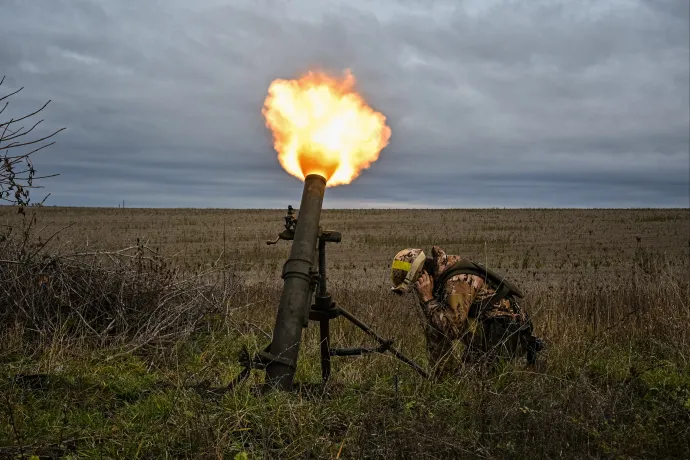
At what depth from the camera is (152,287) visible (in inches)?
304

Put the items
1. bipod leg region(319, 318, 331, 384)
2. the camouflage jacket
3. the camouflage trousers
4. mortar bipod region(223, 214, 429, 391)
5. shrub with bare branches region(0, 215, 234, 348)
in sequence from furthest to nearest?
shrub with bare branches region(0, 215, 234, 348) → the camouflage trousers → the camouflage jacket → bipod leg region(319, 318, 331, 384) → mortar bipod region(223, 214, 429, 391)

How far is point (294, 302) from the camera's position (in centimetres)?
457

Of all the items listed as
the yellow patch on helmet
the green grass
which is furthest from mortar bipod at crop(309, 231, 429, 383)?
the yellow patch on helmet

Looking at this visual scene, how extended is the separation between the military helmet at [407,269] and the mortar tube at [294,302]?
1.11 meters

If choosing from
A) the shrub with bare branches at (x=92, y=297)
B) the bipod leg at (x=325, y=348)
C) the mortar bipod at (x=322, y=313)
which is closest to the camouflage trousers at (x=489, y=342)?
the mortar bipod at (x=322, y=313)

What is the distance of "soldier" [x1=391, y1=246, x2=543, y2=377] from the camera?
17.8 feet

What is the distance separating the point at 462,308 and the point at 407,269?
2.03 feet

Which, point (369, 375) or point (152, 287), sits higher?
point (152, 287)

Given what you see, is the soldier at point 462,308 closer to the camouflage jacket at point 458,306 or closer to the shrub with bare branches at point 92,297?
the camouflage jacket at point 458,306


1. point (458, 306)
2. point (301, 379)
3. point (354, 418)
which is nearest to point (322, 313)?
point (354, 418)

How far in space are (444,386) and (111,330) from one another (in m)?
4.30

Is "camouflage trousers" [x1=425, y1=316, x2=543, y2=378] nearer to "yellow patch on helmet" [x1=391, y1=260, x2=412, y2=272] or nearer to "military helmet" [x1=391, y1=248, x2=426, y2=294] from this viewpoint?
"military helmet" [x1=391, y1=248, x2=426, y2=294]

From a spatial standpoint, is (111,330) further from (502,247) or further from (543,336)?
(502,247)

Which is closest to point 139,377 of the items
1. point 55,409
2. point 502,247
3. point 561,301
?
point 55,409
